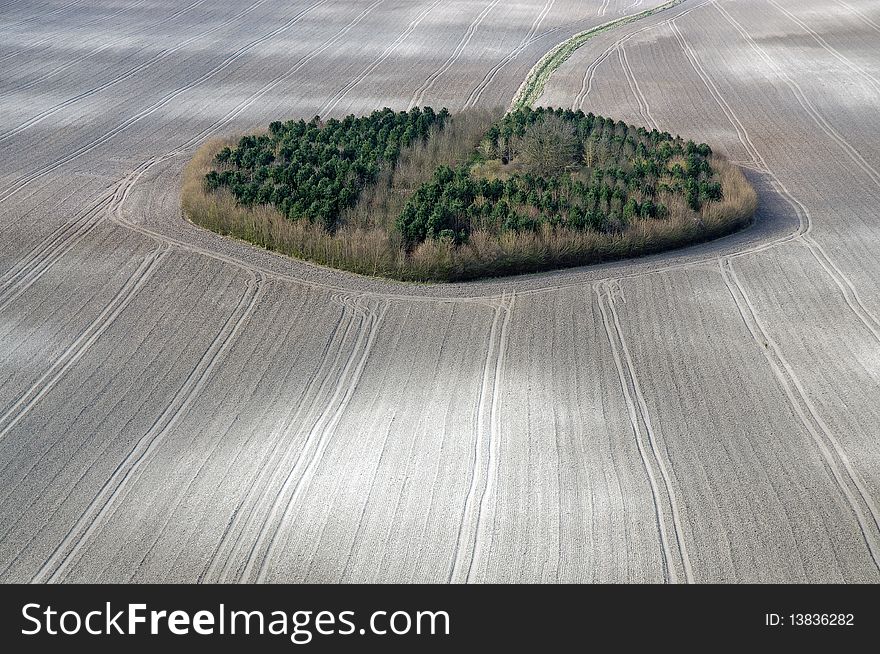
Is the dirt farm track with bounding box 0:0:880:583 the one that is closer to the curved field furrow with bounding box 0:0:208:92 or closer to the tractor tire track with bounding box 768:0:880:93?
the curved field furrow with bounding box 0:0:208:92

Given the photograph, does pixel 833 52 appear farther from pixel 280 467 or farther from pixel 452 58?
pixel 280 467

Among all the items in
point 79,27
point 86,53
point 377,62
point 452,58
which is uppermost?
point 79,27

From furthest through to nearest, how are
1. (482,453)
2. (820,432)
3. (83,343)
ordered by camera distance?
(83,343) → (820,432) → (482,453)

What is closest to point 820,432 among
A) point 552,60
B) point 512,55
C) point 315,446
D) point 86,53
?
point 315,446

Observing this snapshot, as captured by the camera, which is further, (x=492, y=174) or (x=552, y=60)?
(x=552, y=60)

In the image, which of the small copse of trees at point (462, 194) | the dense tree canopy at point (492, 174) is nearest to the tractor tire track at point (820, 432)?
the small copse of trees at point (462, 194)

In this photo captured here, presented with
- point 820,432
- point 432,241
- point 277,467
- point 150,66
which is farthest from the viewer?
point 150,66

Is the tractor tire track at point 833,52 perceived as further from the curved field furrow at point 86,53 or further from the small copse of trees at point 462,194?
the curved field furrow at point 86,53
